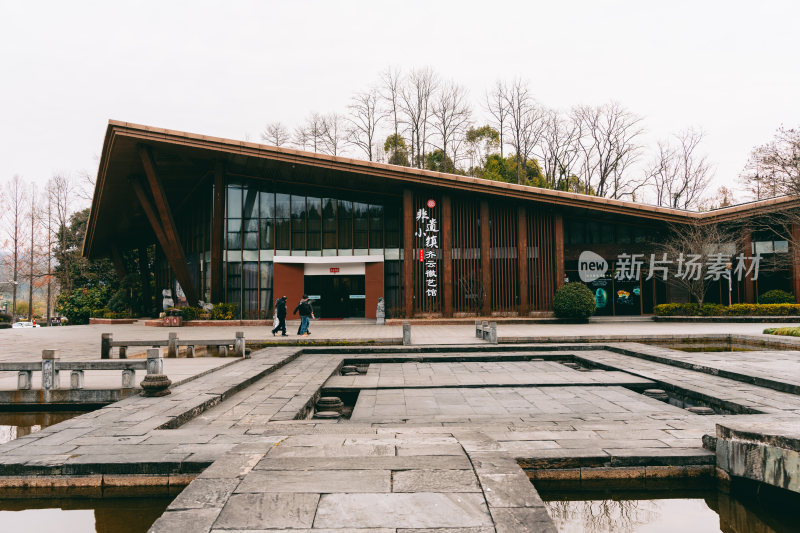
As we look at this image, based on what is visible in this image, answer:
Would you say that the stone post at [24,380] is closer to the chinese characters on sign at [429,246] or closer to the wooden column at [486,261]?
the chinese characters on sign at [429,246]

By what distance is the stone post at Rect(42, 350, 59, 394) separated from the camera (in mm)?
7848

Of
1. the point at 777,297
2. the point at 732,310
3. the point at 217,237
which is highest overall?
the point at 217,237

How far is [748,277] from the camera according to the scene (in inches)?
957

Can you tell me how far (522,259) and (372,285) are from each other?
24.7 ft

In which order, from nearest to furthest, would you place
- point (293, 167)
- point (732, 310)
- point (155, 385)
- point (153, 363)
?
1. point (155, 385)
2. point (153, 363)
3. point (732, 310)
4. point (293, 167)

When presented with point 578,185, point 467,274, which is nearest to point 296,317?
point 467,274

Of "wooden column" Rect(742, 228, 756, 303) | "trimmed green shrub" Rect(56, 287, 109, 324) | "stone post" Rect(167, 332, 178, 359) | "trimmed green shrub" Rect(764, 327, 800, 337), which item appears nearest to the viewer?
"stone post" Rect(167, 332, 178, 359)

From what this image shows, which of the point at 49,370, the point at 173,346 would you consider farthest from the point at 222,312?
the point at 49,370

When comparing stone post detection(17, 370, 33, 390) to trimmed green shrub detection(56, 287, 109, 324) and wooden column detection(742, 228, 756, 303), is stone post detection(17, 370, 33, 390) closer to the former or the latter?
Result: wooden column detection(742, 228, 756, 303)

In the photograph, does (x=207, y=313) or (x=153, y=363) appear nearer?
(x=153, y=363)

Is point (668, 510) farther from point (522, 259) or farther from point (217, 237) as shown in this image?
point (217, 237)

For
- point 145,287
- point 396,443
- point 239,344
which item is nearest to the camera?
point 396,443

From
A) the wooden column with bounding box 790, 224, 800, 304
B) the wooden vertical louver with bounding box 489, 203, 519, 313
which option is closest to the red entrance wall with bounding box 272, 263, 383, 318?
the wooden vertical louver with bounding box 489, 203, 519, 313

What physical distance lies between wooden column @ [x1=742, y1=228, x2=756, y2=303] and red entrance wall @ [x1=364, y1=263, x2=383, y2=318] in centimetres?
1771
